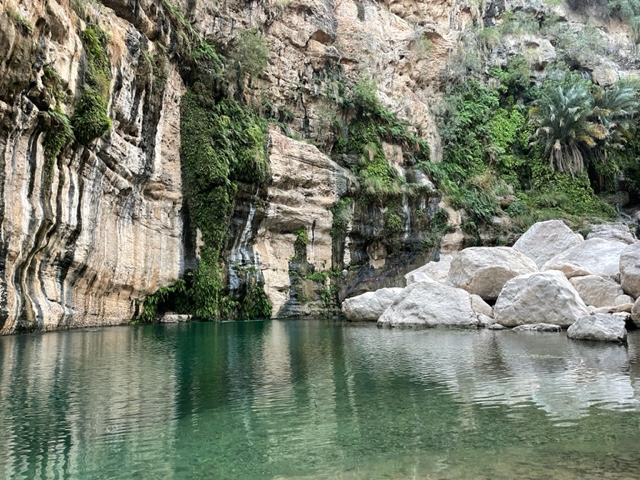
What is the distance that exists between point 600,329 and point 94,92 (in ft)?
49.5

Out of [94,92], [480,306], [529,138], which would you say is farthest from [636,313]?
[529,138]

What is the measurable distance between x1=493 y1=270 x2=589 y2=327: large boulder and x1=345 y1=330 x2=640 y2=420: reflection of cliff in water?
1783 millimetres

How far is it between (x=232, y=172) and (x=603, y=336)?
16828 mm

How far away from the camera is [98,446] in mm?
4297

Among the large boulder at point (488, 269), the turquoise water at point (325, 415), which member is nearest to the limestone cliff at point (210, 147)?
the turquoise water at point (325, 415)

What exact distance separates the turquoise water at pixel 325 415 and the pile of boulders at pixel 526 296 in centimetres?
435

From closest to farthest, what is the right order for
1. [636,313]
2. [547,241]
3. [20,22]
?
[20,22] < [636,313] < [547,241]

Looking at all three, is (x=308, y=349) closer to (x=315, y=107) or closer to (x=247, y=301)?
(x=247, y=301)

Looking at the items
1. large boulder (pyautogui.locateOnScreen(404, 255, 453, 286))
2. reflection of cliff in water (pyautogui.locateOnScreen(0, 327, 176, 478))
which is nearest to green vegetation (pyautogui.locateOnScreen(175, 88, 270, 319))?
large boulder (pyautogui.locateOnScreen(404, 255, 453, 286))

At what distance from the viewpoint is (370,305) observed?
1997 centimetres

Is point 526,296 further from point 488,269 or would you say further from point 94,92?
point 94,92

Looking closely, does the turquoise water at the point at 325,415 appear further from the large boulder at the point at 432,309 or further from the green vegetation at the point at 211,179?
the green vegetation at the point at 211,179

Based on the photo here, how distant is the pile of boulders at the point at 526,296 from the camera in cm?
1384

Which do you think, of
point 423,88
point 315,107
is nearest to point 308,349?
point 315,107
